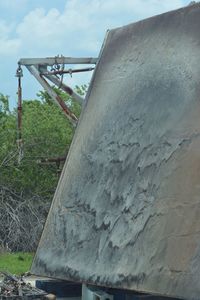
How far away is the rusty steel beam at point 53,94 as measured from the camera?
5.60 metres

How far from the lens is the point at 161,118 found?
370cm

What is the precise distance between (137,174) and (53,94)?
207cm

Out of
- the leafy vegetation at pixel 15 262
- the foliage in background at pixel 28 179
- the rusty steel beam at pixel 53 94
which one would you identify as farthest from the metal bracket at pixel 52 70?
the foliage in background at pixel 28 179

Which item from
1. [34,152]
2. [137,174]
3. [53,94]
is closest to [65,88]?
[53,94]

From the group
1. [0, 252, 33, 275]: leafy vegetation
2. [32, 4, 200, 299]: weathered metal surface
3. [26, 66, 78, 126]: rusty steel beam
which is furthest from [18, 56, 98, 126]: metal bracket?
[0, 252, 33, 275]: leafy vegetation

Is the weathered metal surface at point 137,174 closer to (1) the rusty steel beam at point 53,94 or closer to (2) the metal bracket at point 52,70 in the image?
(1) the rusty steel beam at point 53,94

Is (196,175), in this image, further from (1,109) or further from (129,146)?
(1,109)

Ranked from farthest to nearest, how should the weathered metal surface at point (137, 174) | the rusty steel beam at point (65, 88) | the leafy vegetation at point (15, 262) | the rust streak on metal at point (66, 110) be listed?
the leafy vegetation at point (15, 262) < the rusty steel beam at point (65, 88) < the rust streak on metal at point (66, 110) < the weathered metal surface at point (137, 174)

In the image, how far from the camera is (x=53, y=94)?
221 inches

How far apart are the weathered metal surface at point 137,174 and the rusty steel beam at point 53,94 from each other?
3.18ft

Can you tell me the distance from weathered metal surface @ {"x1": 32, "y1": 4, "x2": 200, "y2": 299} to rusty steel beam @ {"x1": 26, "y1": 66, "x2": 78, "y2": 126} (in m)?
0.97

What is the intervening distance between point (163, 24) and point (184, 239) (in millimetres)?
1414

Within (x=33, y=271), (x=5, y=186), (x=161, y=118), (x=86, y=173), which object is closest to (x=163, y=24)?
(x=161, y=118)

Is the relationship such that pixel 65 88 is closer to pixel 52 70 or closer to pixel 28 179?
pixel 52 70
